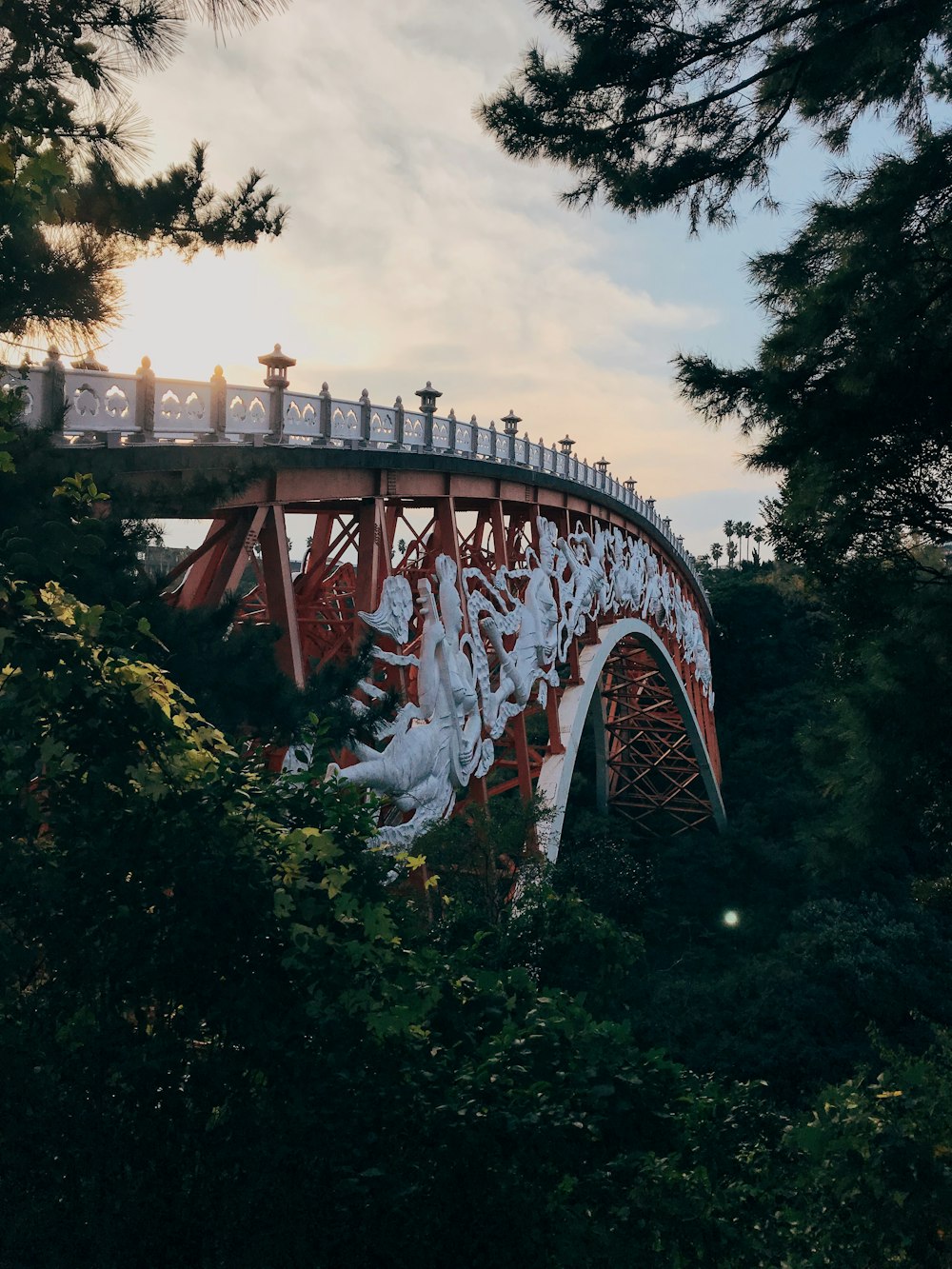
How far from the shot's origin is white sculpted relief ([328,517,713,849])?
10898mm

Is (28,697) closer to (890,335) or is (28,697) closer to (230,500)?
(230,500)

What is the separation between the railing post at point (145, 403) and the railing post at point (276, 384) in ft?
5.33

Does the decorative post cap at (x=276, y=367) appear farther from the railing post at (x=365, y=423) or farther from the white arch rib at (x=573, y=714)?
the white arch rib at (x=573, y=714)

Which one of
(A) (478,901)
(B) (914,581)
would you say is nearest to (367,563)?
(A) (478,901)

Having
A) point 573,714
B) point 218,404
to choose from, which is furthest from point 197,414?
point 573,714

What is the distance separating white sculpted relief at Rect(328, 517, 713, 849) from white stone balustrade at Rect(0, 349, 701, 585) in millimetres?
1607

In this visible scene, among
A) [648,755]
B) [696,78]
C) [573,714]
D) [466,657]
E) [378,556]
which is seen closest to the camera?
[696,78]

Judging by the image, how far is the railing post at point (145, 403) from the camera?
306 inches

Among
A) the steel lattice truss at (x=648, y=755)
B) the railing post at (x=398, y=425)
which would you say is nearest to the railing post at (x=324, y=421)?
the railing post at (x=398, y=425)

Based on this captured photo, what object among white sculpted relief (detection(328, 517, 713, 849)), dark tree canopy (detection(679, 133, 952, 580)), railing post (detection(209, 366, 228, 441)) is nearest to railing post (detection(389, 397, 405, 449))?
white sculpted relief (detection(328, 517, 713, 849))

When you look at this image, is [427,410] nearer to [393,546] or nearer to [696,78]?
[393,546]

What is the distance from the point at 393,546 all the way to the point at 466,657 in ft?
5.93

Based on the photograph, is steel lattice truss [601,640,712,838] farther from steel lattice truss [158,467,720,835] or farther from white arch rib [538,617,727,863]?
steel lattice truss [158,467,720,835]

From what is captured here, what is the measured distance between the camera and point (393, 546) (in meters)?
12.1
